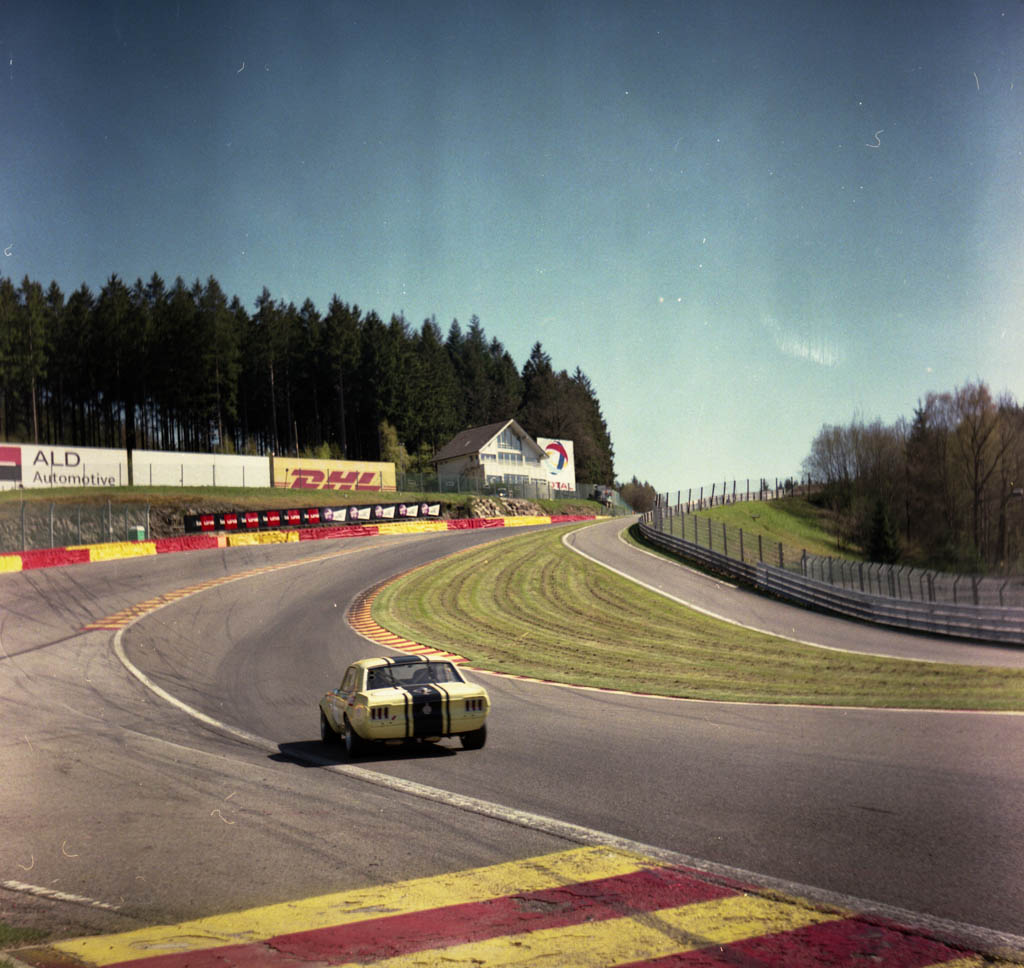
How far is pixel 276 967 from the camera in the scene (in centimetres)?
449

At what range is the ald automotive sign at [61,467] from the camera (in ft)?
157

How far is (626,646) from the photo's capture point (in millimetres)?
22844

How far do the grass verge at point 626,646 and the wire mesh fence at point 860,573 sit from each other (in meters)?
6.24

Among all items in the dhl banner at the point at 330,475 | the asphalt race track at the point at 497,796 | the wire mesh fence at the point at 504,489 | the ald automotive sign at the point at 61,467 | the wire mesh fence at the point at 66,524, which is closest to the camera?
the asphalt race track at the point at 497,796

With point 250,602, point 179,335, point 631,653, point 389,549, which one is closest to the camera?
point 631,653

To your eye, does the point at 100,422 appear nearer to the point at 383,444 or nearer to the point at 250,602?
the point at 250,602

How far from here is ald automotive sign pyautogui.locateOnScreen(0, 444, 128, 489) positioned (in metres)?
47.8

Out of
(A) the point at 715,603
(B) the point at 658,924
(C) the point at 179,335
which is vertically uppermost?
(C) the point at 179,335

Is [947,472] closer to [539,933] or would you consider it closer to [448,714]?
[448,714]

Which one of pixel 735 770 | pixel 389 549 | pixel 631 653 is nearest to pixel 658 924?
pixel 735 770

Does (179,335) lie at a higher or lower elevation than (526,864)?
higher

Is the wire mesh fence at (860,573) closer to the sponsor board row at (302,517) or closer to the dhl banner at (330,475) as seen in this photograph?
the sponsor board row at (302,517)

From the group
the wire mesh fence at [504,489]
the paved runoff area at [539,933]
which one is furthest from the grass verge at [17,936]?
the wire mesh fence at [504,489]

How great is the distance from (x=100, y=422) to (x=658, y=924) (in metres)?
48.9
